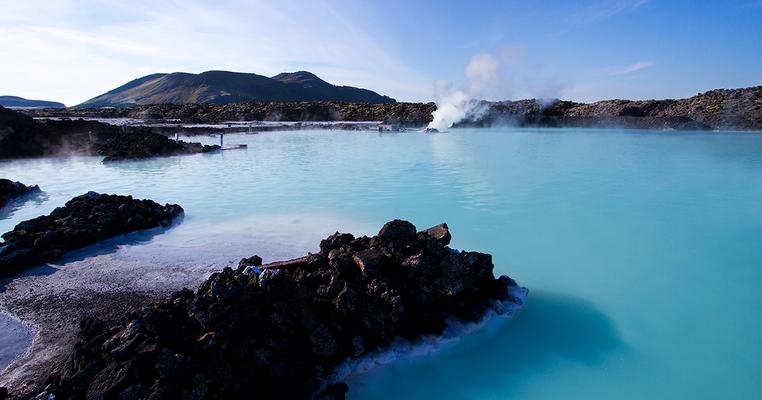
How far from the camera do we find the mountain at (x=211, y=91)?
302 ft

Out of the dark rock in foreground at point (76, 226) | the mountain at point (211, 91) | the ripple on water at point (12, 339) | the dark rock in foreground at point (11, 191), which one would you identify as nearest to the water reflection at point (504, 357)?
the ripple on water at point (12, 339)

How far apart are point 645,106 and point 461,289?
4146 centimetres

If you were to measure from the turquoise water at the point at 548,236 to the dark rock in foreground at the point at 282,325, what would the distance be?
39cm

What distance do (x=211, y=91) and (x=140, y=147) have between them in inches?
3341

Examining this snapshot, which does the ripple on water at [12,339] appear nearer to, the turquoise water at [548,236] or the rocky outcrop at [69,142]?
the turquoise water at [548,236]

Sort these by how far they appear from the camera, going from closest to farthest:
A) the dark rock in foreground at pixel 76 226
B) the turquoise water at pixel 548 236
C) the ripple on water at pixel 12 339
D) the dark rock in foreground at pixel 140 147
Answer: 1. the ripple on water at pixel 12 339
2. the turquoise water at pixel 548 236
3. the dark rock in foreground at pixel 76 226
4. the dark rock in foreground at pixel 140 147

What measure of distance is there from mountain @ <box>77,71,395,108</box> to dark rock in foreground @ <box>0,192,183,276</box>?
3359 inches

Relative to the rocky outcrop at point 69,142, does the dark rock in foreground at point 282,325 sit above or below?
below

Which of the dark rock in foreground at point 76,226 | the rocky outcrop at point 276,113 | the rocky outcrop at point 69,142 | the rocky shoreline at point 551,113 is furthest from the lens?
the rocky outcrop at point 276,113

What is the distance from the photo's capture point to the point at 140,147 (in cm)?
1803

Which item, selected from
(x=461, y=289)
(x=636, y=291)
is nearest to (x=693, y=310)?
(x=636, y=291)

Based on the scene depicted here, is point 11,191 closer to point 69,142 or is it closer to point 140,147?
point 140,147

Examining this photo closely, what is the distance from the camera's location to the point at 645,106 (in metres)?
37.9

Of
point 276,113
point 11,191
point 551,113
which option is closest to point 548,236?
point 11,191
